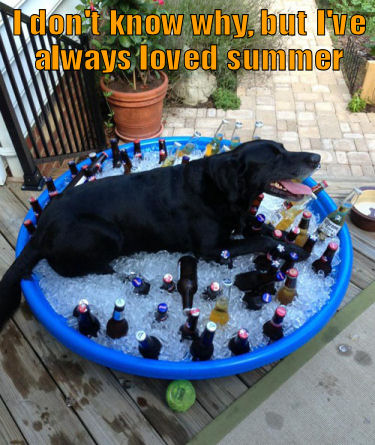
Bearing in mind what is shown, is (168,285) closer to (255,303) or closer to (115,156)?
(255,303)

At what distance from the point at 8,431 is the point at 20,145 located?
6.87 ft

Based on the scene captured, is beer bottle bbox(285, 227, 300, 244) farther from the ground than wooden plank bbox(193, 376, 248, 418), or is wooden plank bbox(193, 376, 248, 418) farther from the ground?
beer bottle bbox(285, 227, 300, 244)

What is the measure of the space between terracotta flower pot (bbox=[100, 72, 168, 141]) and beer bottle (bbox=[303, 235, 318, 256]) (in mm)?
2231

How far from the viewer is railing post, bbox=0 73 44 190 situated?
272cm

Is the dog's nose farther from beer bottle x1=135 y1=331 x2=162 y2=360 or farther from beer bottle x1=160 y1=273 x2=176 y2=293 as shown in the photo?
beer bottle x1=135 y1=331 x2=162 y2=360

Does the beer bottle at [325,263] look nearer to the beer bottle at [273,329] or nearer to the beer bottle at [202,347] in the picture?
the beer bottle at [273,329]

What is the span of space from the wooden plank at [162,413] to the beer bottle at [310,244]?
3.82ft

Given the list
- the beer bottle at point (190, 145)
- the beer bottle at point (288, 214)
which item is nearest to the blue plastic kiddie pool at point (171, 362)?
the beer bottle at point (288, 214)

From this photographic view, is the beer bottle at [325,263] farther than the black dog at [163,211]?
Yes

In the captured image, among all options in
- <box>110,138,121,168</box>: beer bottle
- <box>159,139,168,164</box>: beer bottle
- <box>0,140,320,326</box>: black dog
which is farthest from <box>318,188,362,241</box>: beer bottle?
<box>110,138,121,168</box>: beer bottle

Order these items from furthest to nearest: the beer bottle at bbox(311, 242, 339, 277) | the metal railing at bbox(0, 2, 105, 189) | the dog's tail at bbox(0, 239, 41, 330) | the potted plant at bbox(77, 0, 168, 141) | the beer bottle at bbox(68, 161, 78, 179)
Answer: the potted plant at bbox(77, 0, 168, 141) < the beer bottle at bbox(68, 161, 78, 179) < the metal railing at bbox(0, 2, 105, 189) < the beer bottle at bbox(311, 242, 339, 277) < the dog's tail at bbox(0, 239, 41, 330)

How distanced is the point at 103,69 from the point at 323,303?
3122mm

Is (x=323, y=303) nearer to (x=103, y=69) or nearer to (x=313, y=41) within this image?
(x=103, y=69)

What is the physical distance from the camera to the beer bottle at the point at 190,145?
10.1 feet
